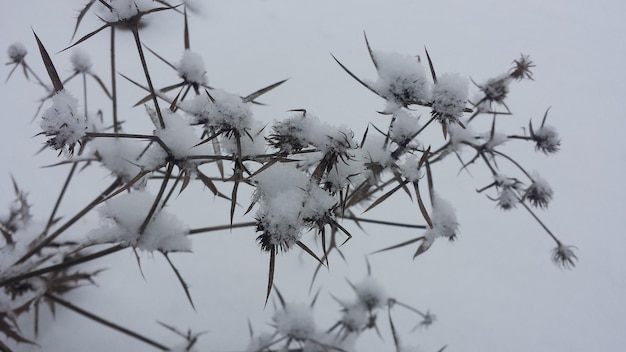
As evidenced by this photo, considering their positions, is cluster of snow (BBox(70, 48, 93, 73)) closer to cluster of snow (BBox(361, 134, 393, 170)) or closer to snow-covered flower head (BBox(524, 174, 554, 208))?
cluster of snow (BBox(361, 134, 393, 170))

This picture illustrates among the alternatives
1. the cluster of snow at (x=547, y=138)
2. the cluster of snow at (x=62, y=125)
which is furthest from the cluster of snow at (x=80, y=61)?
the cluster of snow at (x=547, y=138)

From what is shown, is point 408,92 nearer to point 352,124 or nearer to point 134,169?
point 134,169

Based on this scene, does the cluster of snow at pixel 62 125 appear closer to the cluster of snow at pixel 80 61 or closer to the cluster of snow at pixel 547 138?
the cluster of snow at pixel 80 61

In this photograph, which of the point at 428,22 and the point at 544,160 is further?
the point at 428,22

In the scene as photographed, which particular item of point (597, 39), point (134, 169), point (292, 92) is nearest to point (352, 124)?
point (292, 92)

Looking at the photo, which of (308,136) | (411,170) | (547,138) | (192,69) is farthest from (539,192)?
(192,69)

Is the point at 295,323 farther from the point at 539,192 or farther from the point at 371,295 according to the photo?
the point at 539,192

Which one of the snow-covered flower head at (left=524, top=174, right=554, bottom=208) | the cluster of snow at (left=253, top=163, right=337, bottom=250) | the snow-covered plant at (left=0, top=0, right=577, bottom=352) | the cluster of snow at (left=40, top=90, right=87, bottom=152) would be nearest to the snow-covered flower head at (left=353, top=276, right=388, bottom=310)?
the snow-covered plant at (left=0, top=0, right=577, bottom=352)
